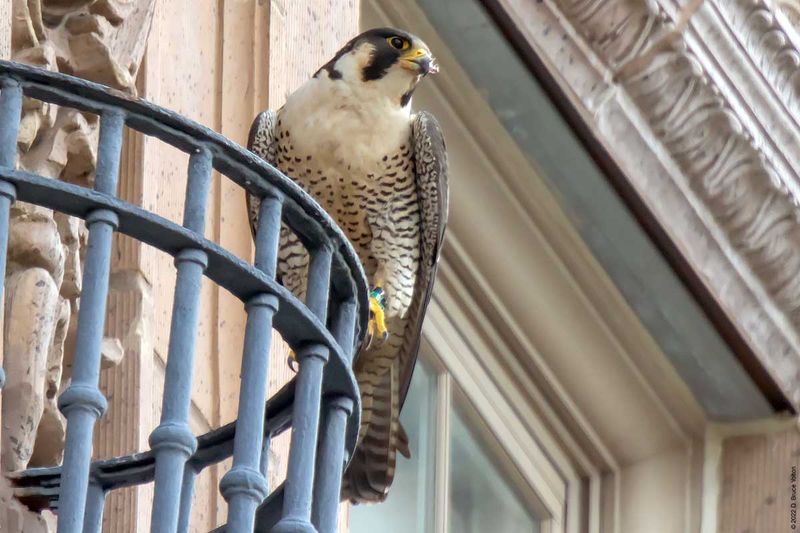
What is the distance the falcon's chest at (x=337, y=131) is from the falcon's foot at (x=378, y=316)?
206 mm

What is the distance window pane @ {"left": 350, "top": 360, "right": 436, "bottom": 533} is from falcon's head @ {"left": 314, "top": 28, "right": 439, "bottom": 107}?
109cm

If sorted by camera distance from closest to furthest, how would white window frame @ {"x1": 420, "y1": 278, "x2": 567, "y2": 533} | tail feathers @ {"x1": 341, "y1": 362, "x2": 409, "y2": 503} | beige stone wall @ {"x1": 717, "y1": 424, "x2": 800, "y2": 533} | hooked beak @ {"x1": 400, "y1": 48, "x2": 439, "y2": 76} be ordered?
tail feathers @ {"x1": 341, "y1": 362, "x2": 409, "y2": 503} < hooked beak @ {"x1": 400, "y1": 48, "x2": 439, "y2": 76} < beige stone wall @ {"x1": 717, "y1": 424, "x2": 800, "y2": 533} < white window frame @ {"x1": 420, "y1": 278, "x2": 567, "y2": 533}

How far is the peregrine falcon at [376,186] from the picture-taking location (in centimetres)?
474

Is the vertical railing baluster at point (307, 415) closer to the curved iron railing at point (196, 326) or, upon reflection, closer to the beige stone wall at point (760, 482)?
the curved iron railing at point (196, 326)

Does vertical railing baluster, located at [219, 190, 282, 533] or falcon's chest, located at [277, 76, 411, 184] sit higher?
falcon's chest, located at [277, 76, 411, 184]

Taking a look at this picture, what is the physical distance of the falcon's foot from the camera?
187 inches

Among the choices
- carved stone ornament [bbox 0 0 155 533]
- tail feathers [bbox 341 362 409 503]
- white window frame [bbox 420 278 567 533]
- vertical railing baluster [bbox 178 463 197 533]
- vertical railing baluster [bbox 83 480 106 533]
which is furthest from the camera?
white window frame [bbox 420 278 567 533]

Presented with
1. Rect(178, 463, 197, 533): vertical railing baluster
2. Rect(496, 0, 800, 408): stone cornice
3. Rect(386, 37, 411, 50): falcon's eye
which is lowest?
Rect(178, 463, 197, 533): vertical railing baluster

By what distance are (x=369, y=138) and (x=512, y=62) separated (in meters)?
1.06

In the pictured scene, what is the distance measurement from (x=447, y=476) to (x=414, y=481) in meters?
0.08

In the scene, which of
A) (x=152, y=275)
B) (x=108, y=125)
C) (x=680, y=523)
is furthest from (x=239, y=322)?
(x=680, y=523)

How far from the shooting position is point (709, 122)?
571 cm

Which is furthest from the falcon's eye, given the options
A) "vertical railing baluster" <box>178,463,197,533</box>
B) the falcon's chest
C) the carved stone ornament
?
"vertical railing baluster" <box>178,463,197,533</box>

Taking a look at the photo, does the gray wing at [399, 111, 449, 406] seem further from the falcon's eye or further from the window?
the window
